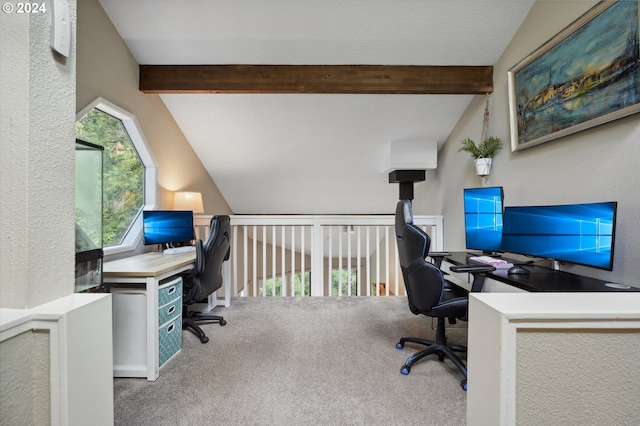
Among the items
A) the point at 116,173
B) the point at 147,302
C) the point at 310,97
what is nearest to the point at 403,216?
the point at 147,302

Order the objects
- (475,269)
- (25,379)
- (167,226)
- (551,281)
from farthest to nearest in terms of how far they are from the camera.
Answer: (167,226) → (475,269) → (551,281) → (25,379)

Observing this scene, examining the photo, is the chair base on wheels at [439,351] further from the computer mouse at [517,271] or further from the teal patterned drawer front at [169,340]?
the teal patterned drawer front at [169,340]

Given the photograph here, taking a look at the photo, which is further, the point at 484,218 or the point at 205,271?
the point at 484,218

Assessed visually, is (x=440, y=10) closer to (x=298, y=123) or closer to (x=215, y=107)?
(x=298, y=123)

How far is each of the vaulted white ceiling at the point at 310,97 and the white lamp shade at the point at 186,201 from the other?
0.91 metres

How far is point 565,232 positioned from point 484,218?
0.82m

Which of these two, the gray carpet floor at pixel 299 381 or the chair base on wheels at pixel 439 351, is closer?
the gray carpet floor at pixel 299 381

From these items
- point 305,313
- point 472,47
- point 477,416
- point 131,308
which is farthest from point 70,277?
point 472,47

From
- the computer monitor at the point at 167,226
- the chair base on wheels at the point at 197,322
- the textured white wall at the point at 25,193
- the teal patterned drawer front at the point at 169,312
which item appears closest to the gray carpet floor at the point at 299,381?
the chair base on wheels at the point at 197,322

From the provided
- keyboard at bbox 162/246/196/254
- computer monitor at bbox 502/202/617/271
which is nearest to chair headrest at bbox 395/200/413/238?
computer monitor at bbox 502/202/617/271

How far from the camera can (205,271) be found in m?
2.56

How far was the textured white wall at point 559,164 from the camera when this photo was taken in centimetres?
167

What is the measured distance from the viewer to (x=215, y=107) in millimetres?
3518

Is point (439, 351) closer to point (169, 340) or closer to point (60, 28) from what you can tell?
point (169, 340)
